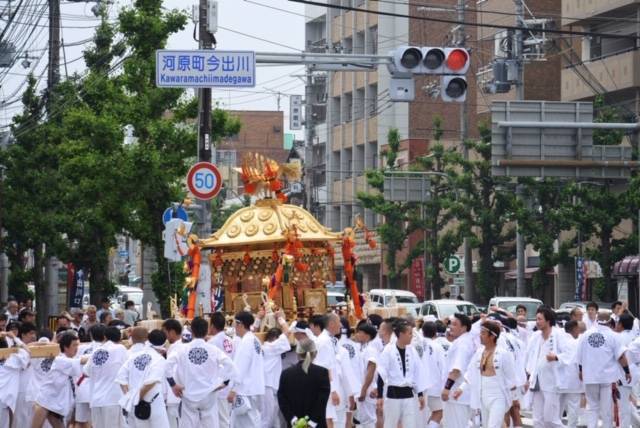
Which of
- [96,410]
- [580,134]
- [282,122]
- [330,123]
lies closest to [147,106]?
[580,134]

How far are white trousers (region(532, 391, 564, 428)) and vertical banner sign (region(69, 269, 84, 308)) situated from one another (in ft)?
66.5

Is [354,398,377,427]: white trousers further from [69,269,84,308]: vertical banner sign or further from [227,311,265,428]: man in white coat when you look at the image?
[69,269,84,308]: vertical banner sign

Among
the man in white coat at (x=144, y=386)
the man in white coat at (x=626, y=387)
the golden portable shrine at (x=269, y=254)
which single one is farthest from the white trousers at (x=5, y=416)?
the man in white coat at (x=626, y=387)

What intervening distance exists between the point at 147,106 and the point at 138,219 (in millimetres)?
2825

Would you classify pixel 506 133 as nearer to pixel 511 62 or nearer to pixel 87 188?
pixel 87 188

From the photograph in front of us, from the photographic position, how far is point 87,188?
3262 cm

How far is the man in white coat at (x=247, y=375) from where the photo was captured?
17781mm

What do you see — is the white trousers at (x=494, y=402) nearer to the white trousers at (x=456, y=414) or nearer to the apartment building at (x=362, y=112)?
the white trousers at (x=456, y=414)

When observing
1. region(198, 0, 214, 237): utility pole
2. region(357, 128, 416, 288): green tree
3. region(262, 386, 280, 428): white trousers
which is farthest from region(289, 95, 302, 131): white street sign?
region(262, 386, 280, 428): white trousers

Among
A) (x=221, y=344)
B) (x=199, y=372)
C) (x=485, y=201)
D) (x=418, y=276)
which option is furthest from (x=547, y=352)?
(x=418, y=276)

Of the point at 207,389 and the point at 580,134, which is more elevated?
the point at 580,134

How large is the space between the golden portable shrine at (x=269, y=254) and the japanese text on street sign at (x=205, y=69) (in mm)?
2146

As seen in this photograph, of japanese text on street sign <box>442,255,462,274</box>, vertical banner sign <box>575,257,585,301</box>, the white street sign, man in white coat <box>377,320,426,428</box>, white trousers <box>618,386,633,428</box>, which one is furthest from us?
the white street sign

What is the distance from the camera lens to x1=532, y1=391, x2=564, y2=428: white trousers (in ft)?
64.7
